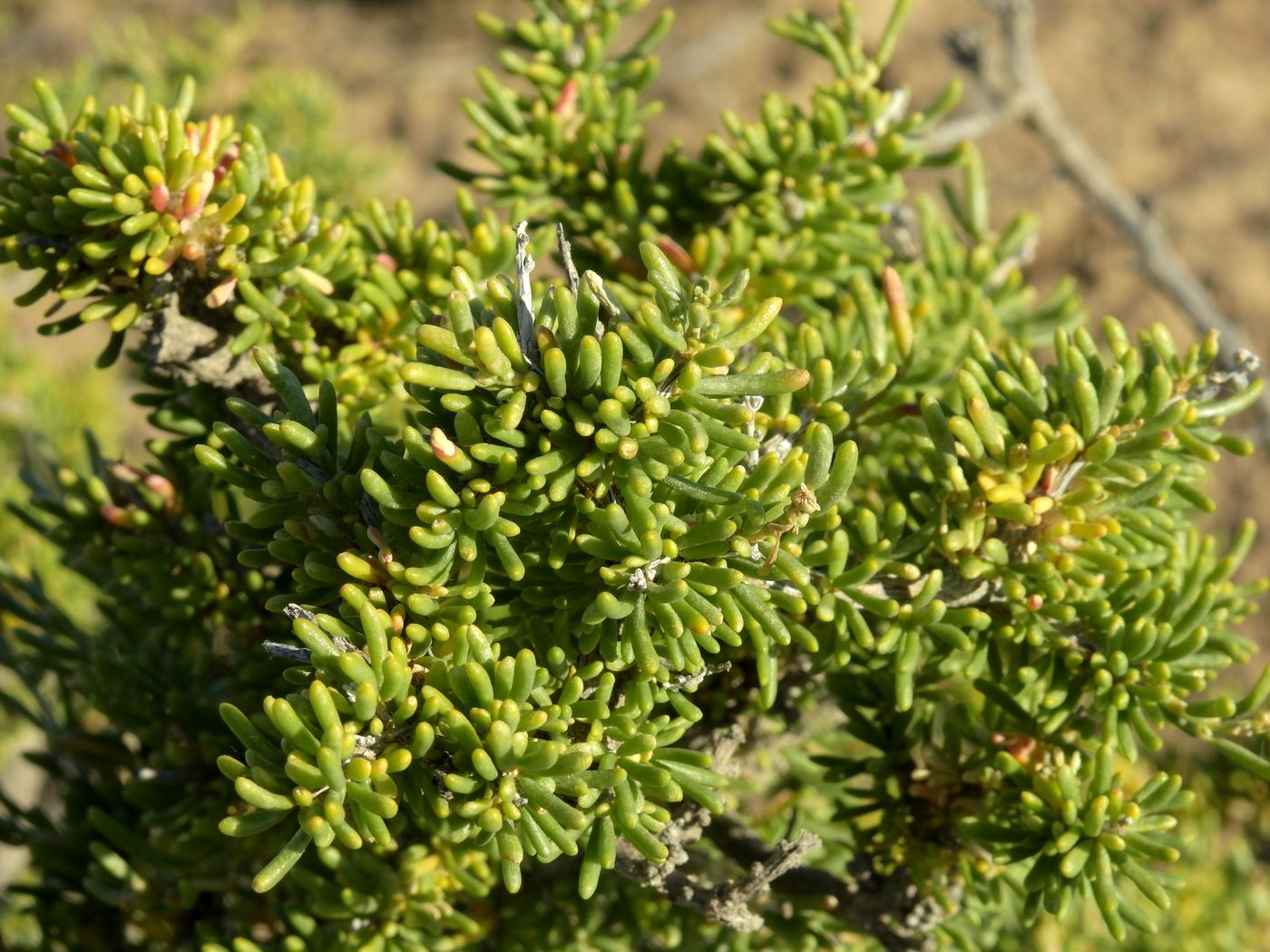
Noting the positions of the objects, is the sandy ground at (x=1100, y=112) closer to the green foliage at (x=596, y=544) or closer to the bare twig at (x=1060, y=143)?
the bare twig at (x=1060, y=143)

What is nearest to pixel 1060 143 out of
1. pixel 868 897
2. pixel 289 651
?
pixel 868 897

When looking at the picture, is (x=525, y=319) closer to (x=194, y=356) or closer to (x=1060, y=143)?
(x=194, y=356)

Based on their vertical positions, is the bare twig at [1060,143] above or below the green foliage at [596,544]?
above

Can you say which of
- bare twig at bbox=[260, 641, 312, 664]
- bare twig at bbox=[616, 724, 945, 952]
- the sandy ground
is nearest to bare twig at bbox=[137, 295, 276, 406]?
bare twig at bbox=[260, 641, 312, 664]

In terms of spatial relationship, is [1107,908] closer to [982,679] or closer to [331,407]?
[982,679]

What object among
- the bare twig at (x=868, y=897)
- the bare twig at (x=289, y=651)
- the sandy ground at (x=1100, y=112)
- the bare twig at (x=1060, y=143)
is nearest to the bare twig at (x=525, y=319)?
the bare twig at (x=289, y=651)

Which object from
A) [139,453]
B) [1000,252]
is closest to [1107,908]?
[1000,252]
